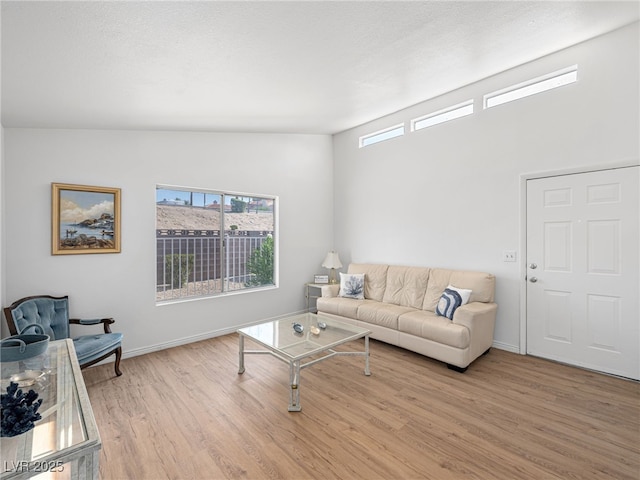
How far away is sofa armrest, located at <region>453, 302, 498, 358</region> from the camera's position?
9.80 ft

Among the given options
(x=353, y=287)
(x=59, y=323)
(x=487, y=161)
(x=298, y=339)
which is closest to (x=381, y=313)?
(x=353, y=287)

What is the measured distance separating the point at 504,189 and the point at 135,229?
4.16 meters

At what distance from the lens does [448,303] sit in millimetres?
3318

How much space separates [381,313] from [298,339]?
128cm

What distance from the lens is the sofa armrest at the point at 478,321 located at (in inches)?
118

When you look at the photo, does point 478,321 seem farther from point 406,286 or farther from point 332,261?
point 332,261

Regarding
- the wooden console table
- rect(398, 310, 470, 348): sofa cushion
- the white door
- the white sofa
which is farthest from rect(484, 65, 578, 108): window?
the wooden console table

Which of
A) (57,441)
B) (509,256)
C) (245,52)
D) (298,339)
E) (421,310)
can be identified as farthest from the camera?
(421,310)

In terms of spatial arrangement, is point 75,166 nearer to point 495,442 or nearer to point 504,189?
point 495,442

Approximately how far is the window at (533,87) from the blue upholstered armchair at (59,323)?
4693mm

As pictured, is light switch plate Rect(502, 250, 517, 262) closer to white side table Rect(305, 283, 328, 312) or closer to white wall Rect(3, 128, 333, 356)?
white side table Rect(305, 283, 328, 312)

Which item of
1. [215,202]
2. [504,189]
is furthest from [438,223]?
[215,202]

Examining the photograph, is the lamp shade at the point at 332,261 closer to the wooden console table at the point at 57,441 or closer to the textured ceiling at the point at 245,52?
the textured ceiling at the point at 245,52

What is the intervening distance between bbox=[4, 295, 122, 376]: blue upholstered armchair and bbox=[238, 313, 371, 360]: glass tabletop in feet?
3.87
